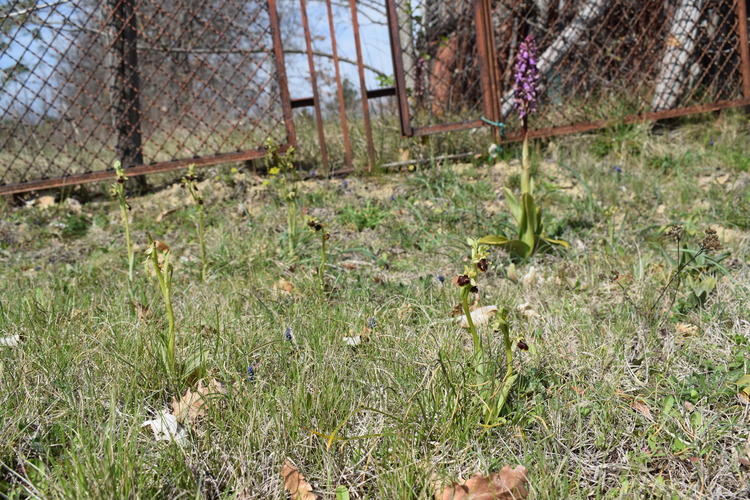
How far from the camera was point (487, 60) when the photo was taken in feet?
14.4

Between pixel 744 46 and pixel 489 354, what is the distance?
14.9 ft

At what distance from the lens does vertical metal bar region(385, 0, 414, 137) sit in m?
4.12

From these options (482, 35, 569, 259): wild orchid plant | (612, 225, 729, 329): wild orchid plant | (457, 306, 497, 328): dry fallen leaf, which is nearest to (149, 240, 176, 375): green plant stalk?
(457, 306, 497, 328): dry fallen leaf

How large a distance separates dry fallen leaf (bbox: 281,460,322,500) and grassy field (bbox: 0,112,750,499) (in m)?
0.02

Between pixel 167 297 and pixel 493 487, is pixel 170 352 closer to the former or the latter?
pixel 167 297

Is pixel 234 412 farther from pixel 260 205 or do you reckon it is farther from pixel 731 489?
pixel 260 205

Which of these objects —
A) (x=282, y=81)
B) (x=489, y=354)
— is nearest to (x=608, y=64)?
(x=282, y=81)

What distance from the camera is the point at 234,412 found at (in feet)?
5.05

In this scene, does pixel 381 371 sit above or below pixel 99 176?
below

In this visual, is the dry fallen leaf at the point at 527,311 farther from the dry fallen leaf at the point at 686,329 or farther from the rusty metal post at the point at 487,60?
the rusty metal post at the point at 487,60

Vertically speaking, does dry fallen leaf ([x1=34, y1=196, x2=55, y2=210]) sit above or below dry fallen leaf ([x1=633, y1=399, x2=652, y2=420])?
above

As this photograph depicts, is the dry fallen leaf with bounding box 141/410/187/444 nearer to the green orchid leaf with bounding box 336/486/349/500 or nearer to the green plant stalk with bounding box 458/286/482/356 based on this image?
the green orchid leaf with bounding box 336/486/349/500

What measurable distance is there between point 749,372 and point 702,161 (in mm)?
3004

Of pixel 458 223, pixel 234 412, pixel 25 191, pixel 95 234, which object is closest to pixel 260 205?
pixel 95 234
